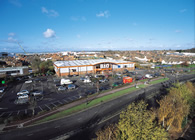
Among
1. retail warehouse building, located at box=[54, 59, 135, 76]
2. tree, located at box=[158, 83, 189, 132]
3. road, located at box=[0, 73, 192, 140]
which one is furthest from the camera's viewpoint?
retail warehouse building, located at box=[54, 59, 135, 76]

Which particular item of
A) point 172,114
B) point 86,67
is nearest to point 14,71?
point 86,67

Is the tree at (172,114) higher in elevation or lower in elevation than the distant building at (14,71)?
lower

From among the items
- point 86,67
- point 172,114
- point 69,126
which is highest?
point 86,67

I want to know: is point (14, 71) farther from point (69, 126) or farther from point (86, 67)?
point (69, 126)

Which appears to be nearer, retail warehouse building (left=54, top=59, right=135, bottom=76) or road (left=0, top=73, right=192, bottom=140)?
road (left=0, top=73, right=192, bottom=140)

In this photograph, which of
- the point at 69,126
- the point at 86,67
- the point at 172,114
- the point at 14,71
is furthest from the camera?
the point at 86,67

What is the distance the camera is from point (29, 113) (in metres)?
21.1

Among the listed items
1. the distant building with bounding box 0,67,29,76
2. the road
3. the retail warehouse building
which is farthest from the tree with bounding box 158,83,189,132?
the distant building with bounding box 0,67,29,76

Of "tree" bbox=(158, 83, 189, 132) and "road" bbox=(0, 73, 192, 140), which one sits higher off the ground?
"tree" bbox=(158, 83, 189, 132)

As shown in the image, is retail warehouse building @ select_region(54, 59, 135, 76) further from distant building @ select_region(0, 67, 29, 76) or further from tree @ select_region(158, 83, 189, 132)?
tree @ select_region(158, 83, 189, 132)

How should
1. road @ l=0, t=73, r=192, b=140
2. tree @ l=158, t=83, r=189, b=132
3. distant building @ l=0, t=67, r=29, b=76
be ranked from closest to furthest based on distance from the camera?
1. road @ l=0, t=73, r=192, b=140
2. tree @ l=158, t=83, r=189, b=132
3. distant building @ l=0, t=67, r=29, b=76

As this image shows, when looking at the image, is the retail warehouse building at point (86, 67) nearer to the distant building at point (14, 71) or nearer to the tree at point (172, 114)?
the distant building at point (14, 71)

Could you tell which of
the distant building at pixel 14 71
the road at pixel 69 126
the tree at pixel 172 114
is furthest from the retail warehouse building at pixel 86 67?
the tree at pixel 172 114

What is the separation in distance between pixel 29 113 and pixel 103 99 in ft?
51.1
